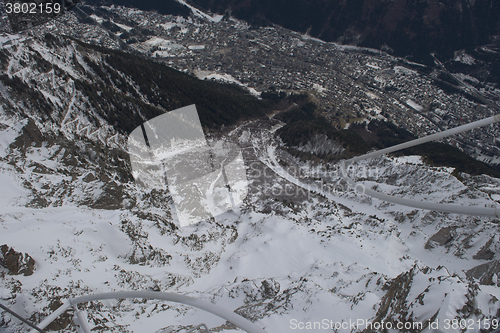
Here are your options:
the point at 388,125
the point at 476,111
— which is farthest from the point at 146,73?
the point at 476,111

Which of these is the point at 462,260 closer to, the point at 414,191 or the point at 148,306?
the point at 414,191

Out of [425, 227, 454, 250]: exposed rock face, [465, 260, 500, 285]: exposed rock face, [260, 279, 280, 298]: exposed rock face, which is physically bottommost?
[260, 279, 280, 298]: exposed rock face

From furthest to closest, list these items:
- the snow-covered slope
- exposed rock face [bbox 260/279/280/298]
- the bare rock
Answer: the bare rock → exposed rock face [bbox 260/279/280/298] → the snow-covered slope

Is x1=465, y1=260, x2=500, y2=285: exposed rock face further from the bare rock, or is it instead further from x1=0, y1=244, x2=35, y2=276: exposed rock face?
x1=0, y1=244, x2=35, y2=276: exposed rock face

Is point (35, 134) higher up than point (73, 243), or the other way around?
point (35, 134)

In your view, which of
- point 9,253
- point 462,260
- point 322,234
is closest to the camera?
point 9,253

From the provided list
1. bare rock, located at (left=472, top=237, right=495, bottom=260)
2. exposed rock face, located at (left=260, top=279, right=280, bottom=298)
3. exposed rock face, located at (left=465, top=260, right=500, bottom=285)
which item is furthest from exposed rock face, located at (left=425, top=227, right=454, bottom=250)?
exposed rock face, located at (left=260, top=279, right=280, bottom=298)

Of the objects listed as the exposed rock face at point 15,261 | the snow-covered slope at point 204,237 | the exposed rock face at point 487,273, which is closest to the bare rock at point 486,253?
the snow-covered slope at point 204,237
